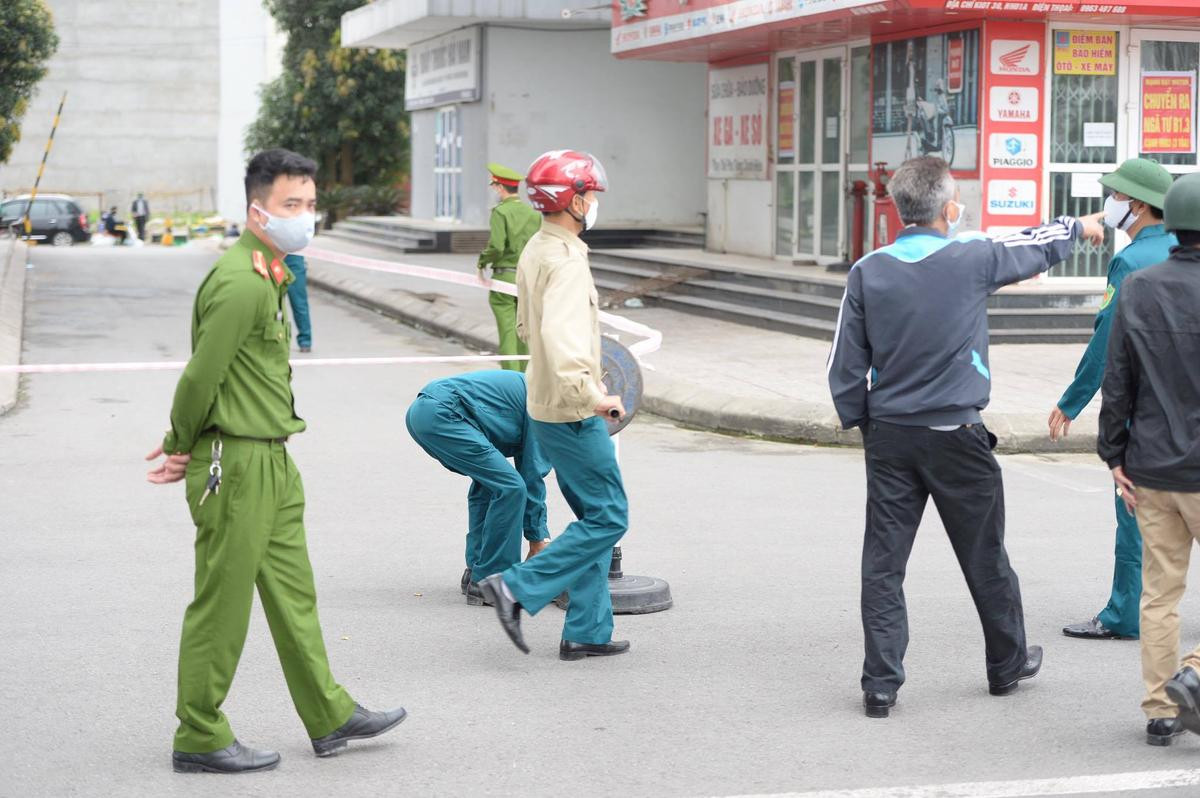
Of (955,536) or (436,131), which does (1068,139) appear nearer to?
(955,536)

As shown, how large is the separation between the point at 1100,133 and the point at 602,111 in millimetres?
14905

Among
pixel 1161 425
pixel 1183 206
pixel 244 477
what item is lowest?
pixel 244 477

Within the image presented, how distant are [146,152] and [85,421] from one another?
Result: 51.2 m

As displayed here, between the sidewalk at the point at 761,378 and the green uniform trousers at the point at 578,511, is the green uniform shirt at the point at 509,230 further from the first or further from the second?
the green uniform trousers at the point at 578,511

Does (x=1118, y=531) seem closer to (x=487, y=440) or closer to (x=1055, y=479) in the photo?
(x=487, y=440)

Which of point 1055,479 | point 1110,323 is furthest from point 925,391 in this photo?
point 1055,479

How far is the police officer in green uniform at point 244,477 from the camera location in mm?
4461

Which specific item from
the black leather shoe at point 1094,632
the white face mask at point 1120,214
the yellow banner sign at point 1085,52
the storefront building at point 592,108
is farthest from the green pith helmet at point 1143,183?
the storefront building at point 592,108

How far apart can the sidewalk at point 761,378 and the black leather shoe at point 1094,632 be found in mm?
3625

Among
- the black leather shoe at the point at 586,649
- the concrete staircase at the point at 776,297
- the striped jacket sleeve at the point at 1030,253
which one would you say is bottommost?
the black leather shoe at the point at 586,649

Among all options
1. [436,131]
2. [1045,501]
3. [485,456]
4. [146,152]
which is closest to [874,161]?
[1045,501]

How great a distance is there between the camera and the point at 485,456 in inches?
251

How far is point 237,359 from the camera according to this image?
A: 452 centimetres

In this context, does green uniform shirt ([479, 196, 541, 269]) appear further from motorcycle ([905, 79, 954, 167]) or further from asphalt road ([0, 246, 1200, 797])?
motorcycle ([905, 79, 954, 167])
